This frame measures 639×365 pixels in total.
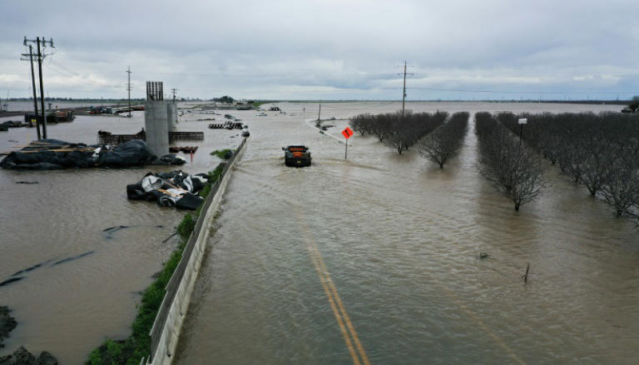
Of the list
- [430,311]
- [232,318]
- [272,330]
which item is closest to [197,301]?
[232,318]

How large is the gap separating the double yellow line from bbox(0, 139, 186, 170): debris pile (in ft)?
78.9

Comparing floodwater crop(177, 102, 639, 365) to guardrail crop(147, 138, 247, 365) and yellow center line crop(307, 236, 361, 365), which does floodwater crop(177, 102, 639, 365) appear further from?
guardrail crop(147, 138, 247, 365)

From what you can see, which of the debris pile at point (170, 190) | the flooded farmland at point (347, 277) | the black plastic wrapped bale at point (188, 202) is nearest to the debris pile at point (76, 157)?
the flooded farmland at point (347, 277)

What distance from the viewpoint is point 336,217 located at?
20500mm

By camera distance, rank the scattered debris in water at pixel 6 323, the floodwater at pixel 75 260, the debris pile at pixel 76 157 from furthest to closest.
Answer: the debris pile at pixel 76 157 < the floodwater at pixel 75 260 < the scattered debris in water at pixel 6 323

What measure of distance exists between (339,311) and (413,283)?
2961 millimetres

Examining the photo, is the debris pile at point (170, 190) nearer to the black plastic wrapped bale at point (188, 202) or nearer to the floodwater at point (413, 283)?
the black plastic wrapped bale at point (188, 202)

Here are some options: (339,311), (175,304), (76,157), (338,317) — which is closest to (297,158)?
(76,157)

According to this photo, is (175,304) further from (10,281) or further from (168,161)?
(168,161)

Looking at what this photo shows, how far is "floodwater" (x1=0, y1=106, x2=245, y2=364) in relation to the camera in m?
10.5

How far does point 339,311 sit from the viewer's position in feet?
36.6

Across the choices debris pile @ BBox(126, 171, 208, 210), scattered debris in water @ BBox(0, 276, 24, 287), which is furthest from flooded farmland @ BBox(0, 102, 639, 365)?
debris pile @ BBox(126, 171, 208, 210)

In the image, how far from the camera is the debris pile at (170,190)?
22422 mm

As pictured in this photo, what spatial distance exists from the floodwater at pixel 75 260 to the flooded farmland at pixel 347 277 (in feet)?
0.21
